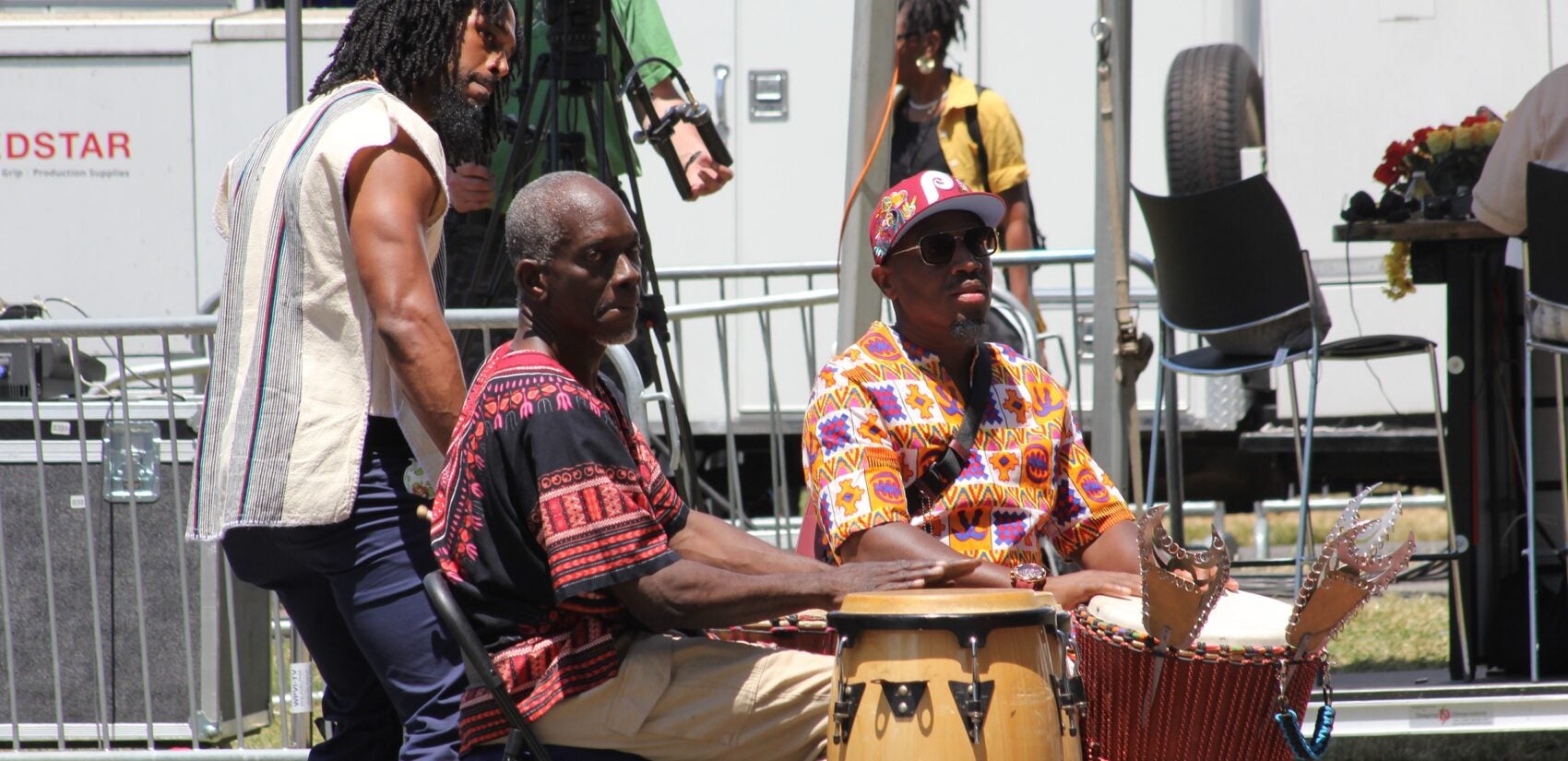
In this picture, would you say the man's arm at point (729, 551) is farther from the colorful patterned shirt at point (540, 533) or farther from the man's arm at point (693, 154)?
the man's arm at point (693, 154)

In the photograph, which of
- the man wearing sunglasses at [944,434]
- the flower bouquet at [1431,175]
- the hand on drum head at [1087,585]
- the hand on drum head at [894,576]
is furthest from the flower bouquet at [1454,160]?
the hand on drum head at [894,576]

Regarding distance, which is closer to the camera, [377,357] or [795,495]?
[377,357]

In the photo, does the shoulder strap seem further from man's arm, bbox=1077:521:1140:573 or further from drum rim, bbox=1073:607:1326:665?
drum rim, bbox=1073:607:1326:665

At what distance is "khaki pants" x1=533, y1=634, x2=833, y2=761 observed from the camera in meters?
2.78

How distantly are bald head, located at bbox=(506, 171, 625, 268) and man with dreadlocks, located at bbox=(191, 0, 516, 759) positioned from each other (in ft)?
0.94

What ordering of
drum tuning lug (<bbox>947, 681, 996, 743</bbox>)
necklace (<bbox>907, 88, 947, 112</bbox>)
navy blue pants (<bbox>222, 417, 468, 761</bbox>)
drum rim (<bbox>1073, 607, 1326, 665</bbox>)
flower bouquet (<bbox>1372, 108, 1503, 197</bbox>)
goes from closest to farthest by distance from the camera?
drum tuning lug (<bbox>947, 681, 996, 743</bbox>)
drum rim (<bbox>1073, 607, 1326, 665</bbox>)
navy blue pants (<bbox>222, 417, 468, 761</bbox>)
flower bouquet (<bbox>1372, 108, 1503, 197</bbox>)
necklace (<bbox>907, 88, 947, 112</bbox>)

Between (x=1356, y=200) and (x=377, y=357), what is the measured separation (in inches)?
125

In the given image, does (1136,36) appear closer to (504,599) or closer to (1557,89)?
(1557,89)

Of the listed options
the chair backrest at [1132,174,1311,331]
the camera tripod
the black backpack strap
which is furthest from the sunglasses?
the chair backrest at [1132,174,1311,331]

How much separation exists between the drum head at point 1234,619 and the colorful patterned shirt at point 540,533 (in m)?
0.75

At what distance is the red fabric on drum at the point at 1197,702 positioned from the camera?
282 cm

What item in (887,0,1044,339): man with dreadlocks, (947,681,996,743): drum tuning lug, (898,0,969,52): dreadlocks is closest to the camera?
(947,681,996,743): drum tuning lug

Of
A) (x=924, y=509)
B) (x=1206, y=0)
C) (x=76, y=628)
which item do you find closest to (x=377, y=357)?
(x=924, y=509)

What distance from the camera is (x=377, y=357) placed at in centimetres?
319
